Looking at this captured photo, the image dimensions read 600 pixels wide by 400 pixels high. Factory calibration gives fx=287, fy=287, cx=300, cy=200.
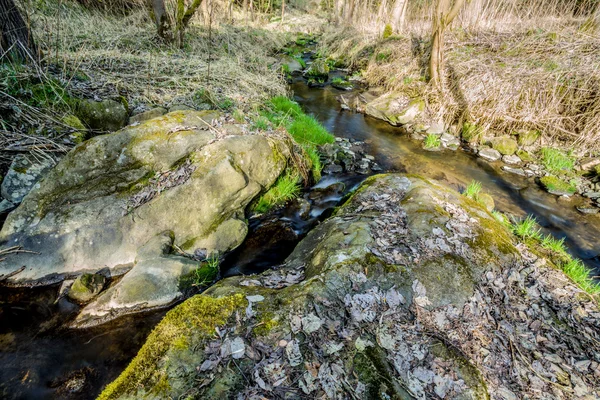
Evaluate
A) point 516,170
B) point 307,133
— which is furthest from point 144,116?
point 516,170

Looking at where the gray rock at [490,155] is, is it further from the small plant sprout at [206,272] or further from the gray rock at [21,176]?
the gray rock at [21,176]

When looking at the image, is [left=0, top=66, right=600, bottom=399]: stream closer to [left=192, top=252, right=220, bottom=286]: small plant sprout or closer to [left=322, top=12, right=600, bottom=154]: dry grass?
[left=192, top=252, right=220, bottom=286]: small plant sprout

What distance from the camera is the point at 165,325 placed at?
7.23 feet

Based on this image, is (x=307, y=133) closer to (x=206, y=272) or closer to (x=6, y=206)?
(x=206, y=272)

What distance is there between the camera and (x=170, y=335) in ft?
6.94

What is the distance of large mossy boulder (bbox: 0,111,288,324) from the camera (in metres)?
3.33

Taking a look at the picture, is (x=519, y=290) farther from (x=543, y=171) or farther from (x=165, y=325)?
(x=543, y=171)

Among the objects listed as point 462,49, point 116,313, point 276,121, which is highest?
point 462,49

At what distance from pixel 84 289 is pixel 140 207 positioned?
1.14 metres

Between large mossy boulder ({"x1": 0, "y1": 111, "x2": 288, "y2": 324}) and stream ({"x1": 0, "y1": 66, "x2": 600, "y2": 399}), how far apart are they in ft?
0.91

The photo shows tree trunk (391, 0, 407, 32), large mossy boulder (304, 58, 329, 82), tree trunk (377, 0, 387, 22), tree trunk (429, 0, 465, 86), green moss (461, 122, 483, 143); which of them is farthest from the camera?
tree trunk (377, 0, 387, 22)

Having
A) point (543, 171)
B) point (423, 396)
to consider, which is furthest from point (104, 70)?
point (543, 171)

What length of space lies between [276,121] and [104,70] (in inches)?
161

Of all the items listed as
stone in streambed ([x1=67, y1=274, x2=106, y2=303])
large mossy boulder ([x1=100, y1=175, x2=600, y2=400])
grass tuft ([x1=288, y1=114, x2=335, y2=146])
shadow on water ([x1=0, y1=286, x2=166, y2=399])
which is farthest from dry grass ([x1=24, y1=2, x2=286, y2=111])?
large mossy boulder ([x1=100, y1=175, x2=600, y2=400])
